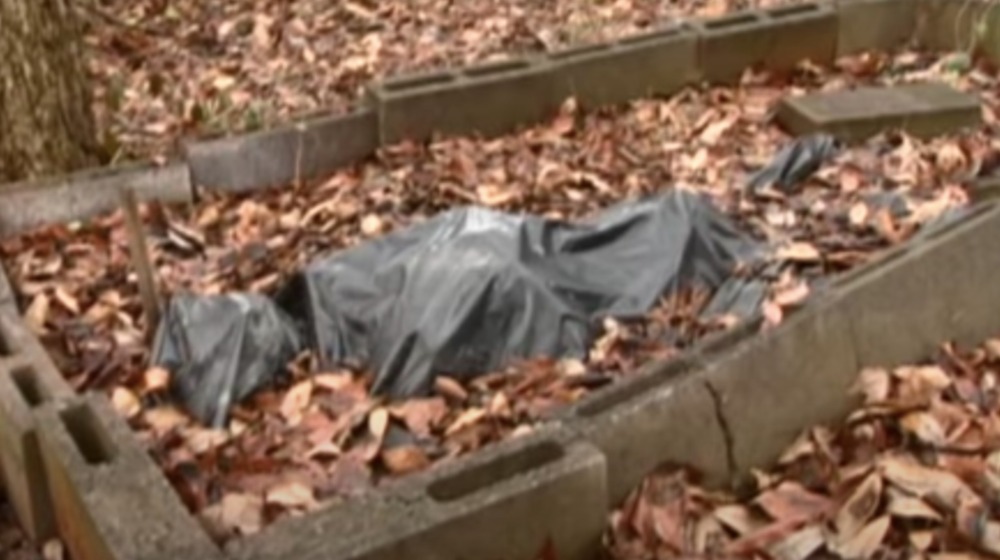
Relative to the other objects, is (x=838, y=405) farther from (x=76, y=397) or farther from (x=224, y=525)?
(x=76, y=397)

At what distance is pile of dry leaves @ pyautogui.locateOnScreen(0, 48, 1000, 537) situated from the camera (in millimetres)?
3244

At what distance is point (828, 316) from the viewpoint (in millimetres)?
3367

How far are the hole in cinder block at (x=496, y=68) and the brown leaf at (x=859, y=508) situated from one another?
279 cm

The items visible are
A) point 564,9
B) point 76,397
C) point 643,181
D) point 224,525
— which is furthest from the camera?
point 564,9

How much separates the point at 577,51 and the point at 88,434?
10.0 ft

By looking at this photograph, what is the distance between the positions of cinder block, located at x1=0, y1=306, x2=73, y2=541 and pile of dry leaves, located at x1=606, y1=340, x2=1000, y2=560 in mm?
1396

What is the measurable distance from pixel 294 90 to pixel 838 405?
11.1ft

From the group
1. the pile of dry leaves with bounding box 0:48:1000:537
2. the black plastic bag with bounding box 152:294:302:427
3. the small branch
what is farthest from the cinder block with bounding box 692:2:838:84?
the small branch

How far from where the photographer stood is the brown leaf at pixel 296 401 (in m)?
3.43

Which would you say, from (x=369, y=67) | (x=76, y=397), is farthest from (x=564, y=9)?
(x=76, y=397)

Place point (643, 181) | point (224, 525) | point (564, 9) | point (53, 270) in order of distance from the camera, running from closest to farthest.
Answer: point (224, 525) < point (53, 270) < point (643, 181) < point (564, 9)

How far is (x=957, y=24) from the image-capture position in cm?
595

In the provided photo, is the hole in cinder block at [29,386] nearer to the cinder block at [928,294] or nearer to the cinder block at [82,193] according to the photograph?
the cinder block at [82,193]

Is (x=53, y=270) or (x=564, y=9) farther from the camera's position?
(x=564, y=9)
